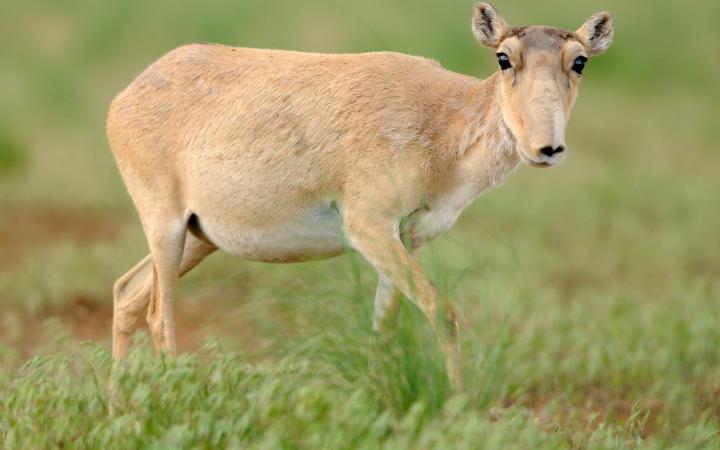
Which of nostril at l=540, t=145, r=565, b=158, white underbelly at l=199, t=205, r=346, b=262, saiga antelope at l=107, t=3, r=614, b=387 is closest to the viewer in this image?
nostril at l=540, t=145, r=565, b=158

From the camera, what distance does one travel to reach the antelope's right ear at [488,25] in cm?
571

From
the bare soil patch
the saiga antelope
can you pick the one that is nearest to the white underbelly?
the saiga antelope

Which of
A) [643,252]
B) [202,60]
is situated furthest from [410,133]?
[643,252]

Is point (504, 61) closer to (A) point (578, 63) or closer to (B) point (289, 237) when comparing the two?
(A) point (578, 63)

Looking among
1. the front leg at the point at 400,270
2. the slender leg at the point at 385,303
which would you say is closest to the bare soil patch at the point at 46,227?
the slender leg at the point at 385,303

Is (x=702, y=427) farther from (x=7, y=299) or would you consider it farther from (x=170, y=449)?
(x=7, y=299)

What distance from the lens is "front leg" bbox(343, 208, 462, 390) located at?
531 centimetres

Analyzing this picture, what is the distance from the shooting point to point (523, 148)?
535 cm

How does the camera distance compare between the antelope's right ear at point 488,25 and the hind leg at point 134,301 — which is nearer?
the antelope's right ear at point 488,25

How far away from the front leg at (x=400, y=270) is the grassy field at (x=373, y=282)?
0.30 feet

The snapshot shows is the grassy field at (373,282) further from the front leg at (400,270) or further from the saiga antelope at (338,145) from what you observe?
the saiga antelope at (338,145)

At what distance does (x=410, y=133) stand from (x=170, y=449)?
1970 millimetres

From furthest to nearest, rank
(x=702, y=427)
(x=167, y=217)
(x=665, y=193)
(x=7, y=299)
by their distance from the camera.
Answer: (x=665, y=193), (x=7, y=299), (x=167, y=217), (x=702, y=427)

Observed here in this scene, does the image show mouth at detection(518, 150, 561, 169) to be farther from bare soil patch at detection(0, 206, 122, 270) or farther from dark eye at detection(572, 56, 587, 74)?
bare soil patch at detection(0, 206, 122, 270)
